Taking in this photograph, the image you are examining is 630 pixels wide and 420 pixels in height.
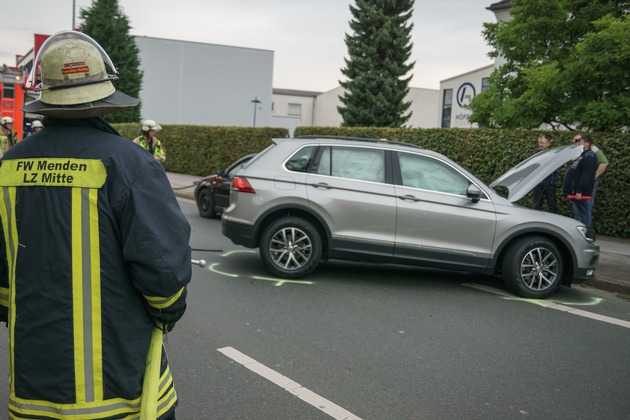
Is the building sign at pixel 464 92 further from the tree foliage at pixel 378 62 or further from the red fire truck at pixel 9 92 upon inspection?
the red fire truck at pixel 9 92

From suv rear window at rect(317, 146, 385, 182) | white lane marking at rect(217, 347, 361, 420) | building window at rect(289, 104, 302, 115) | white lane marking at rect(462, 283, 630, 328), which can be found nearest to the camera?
white lane marking at rect(217, 347, 361, 420)

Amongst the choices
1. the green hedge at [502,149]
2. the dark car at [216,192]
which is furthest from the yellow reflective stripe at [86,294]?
the green hedge at [502,149]

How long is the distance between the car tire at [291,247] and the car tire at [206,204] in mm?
5286

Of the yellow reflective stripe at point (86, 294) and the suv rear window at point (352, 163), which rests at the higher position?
the suv rear window at point (352, 163)

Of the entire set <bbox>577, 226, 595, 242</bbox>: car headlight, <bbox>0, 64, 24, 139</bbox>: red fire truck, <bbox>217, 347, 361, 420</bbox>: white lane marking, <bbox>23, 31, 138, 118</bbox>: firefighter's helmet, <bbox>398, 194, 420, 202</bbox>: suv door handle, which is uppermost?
<bbox>0, 64, 24, 139</bbox>: red fire truck

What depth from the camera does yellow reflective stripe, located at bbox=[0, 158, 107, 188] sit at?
6.18ft

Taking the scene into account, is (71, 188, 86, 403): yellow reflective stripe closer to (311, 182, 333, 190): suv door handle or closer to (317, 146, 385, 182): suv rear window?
(311, 182, 333, 190): suv door handle

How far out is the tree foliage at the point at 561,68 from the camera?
38.3 ft

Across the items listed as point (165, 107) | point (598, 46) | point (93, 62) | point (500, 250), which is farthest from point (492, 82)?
point (165, 107)

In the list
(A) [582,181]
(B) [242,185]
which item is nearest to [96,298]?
(B) [242,185]

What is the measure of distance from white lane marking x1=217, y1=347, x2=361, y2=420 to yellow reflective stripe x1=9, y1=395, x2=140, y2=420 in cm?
195

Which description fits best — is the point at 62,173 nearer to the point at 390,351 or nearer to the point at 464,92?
the point at 390,351

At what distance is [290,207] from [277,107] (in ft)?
185

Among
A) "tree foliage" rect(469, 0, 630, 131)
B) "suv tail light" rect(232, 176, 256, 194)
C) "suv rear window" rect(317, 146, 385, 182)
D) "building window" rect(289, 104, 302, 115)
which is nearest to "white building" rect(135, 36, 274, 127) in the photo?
"building window" rect(289, 104, 302, 115)
